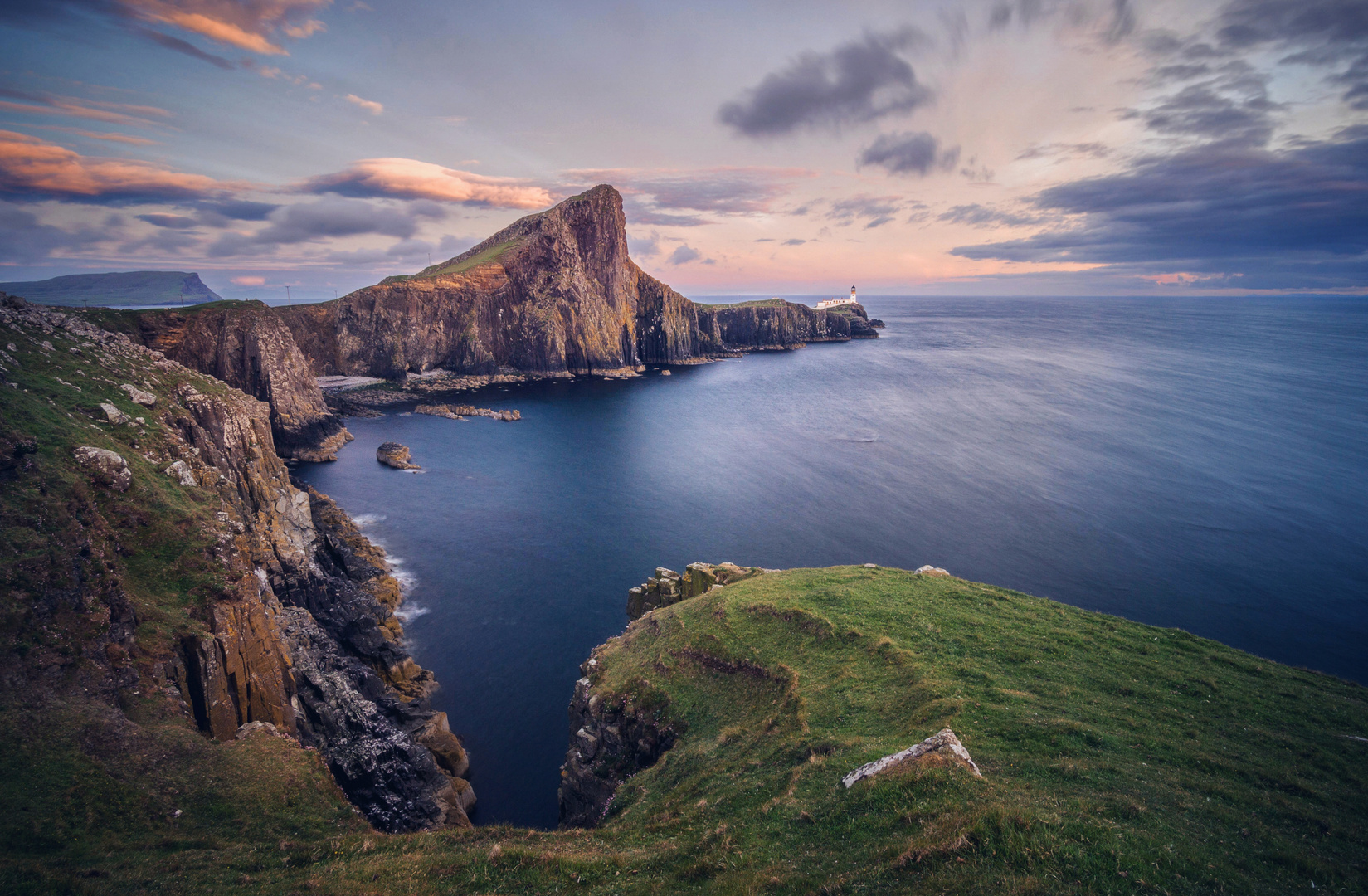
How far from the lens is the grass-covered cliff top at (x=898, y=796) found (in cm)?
1079

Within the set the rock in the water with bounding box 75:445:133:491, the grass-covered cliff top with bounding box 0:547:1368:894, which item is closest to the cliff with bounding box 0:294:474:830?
the rock in the water with bounding box 75:445:133:491

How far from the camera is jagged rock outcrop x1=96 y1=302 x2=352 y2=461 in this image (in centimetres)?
8562

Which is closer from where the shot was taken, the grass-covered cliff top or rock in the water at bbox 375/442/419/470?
the grass-covered cliff top

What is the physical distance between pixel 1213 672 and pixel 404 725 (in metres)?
38.2

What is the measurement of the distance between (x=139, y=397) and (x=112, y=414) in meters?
6.85

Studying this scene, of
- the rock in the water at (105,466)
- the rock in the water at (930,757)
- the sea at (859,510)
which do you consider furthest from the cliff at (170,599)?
the rock in the water at (930,757)

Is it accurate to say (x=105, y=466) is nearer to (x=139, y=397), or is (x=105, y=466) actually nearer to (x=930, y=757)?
(x=139, y=397)

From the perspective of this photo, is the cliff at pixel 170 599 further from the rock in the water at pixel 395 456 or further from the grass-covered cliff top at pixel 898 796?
the rock in the water at pixel 395 456

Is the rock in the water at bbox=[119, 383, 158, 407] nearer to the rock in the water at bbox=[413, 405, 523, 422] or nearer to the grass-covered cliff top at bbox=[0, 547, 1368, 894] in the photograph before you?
the grass-covered cliff top at bbox=[0, 547, 1368, 894]

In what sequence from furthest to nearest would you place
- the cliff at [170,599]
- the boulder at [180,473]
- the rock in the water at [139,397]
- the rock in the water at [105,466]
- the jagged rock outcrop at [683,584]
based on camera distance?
→ the jagged rock outcrop at [683,584]
the rock in the water at [139,397]
the boulder at [180,473]
the rock in the water at [105,466]
the cliff at [170,599]

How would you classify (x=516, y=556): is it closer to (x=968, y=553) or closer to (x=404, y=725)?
(x=404, y=725)

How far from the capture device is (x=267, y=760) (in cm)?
1936

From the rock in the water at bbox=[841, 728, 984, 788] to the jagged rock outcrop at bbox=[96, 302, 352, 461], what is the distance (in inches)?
3663

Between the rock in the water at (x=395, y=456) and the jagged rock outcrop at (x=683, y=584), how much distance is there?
55.8m
